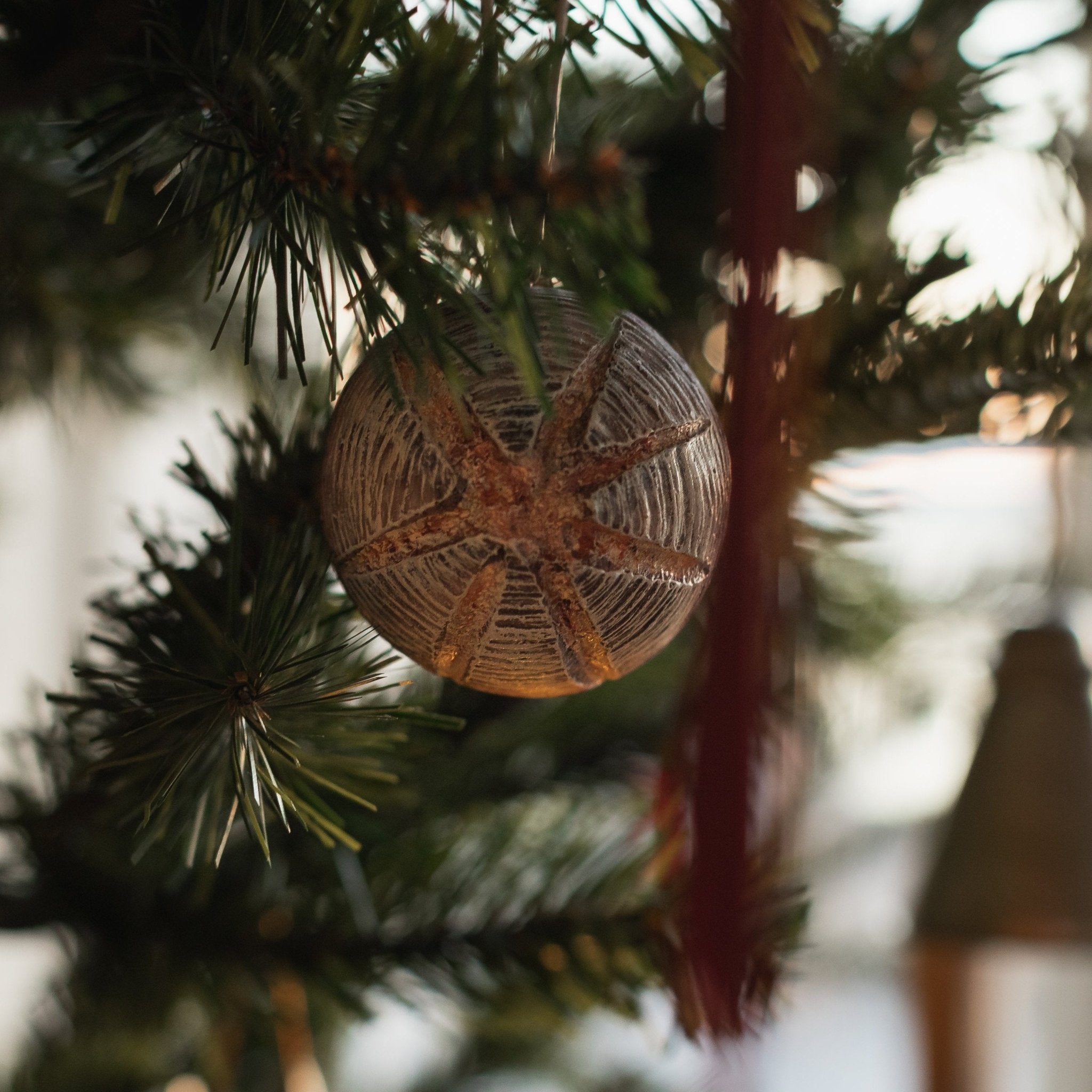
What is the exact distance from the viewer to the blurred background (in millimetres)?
417

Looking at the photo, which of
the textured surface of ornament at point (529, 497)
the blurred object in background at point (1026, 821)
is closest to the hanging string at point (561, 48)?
the textured surface of ornament at point (529, 497)

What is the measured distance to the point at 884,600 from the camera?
1.99 ft

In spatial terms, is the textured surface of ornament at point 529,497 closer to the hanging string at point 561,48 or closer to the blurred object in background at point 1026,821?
the hanging string at point 561,48

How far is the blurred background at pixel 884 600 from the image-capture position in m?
0.42

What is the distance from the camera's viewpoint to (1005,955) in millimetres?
1071

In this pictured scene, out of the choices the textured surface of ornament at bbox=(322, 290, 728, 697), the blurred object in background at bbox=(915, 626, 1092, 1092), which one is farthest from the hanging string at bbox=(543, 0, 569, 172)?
the blurred object in background at bbox=(915, 626, 1092, 1092)

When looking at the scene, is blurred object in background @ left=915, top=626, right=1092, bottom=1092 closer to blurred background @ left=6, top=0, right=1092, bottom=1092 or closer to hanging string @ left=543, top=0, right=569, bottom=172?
blurred background @ left=6, top=0, right=1092, bottom=1092

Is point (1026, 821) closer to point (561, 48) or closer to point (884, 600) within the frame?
point (884, 600)

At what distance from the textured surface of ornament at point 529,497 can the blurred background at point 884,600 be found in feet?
0.24

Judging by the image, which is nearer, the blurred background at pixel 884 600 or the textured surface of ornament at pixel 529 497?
the textured surface of ornament at pixel 529 497

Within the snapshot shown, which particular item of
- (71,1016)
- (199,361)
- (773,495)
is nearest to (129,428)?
(199,361)

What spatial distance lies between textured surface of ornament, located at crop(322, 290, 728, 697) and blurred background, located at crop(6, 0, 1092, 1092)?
0.24 ft

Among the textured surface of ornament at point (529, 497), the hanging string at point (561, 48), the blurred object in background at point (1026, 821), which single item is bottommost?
the blurred object in background at point (1026, 821)

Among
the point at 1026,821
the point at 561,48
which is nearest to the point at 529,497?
the point at 561,48
